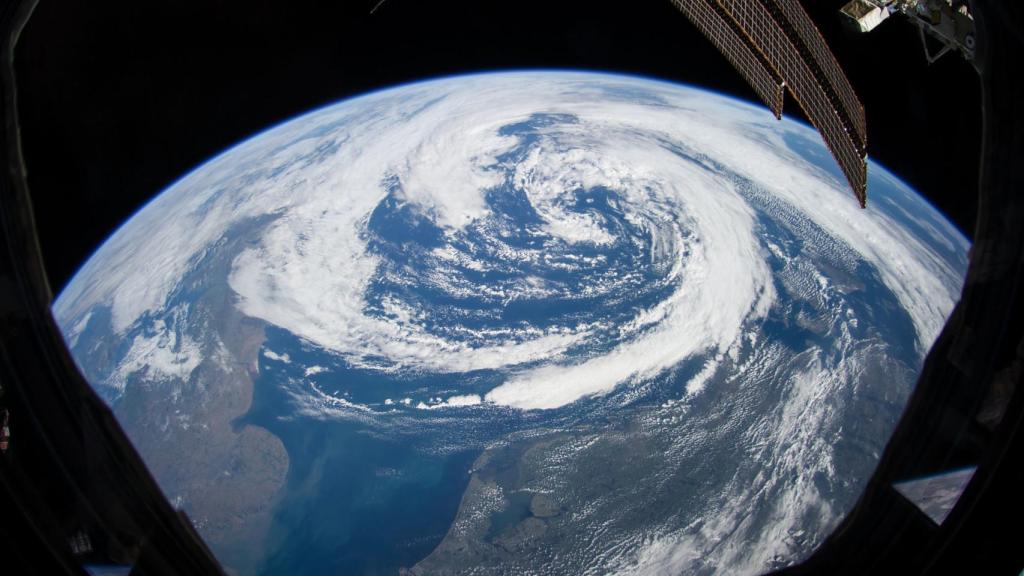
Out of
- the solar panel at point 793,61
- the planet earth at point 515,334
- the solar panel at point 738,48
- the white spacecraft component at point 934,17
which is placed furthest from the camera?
the planet earth at point 515,334

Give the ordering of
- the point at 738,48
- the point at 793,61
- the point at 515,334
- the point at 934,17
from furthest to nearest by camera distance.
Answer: the point at 515,334 → the point at 738,48 → the point at 793,61 → the point at 934,17

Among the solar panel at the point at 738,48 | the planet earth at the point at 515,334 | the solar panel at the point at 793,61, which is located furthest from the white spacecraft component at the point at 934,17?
the planet earth at the point at 515,334

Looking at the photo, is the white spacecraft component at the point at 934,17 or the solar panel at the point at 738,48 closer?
the white spacecraft component at the point at 934,17

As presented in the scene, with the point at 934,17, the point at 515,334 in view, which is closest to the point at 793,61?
the point at 934,17

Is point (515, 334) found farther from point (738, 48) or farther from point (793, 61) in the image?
point (793, 61)

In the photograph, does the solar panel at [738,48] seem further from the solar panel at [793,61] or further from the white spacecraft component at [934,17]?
the white spacecraft component at [934,17]

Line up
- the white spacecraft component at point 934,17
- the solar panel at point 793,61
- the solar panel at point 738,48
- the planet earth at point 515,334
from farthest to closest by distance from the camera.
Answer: the planet earth at point 515,334
the solar panel at point 738,48
the solar panel at point 793,61
the white spacecraft component at point 934,17
